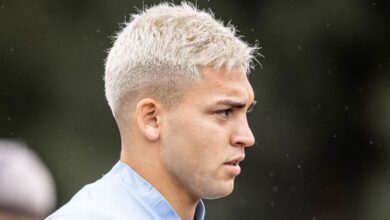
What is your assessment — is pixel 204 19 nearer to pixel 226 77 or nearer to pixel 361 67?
pixel 226 77

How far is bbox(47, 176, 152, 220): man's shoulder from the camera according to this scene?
3.06 meters

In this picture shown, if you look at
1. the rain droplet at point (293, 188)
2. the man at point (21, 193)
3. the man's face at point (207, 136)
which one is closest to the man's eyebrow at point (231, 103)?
the man's face at point (207, 136)

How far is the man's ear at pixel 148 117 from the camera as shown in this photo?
3324 millimetres

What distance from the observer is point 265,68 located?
34.7ft

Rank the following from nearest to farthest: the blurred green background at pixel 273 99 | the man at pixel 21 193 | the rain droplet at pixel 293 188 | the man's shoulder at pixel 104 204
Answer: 1. the man's shoulder at pixel 104 204
2. the man at pixel 21 193
3. the blurred green background at pixel 273 99
4. the rain droplet at pixel 293 188

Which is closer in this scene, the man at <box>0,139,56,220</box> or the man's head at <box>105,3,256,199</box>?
the man at <box>0,139,56,220</box>

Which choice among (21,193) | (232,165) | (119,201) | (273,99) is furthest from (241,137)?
Result: (273,99)

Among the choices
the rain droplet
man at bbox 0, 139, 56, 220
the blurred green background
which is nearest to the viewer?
man at bbox 0, 139, 56, 220

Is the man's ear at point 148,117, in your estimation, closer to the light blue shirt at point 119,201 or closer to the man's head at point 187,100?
the man's head at point 187,100

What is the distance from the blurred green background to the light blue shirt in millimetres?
6531

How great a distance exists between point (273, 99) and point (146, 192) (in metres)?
7.22

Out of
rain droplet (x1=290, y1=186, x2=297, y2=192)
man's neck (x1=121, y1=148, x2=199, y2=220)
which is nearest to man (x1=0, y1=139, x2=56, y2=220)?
man's neck (x1=121, y1=148, x2=199, y2=220)

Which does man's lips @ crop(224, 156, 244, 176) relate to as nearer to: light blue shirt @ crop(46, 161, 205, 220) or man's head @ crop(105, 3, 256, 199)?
man's head @ crop(105, 3, 256, 199)

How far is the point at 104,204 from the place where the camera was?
10.3 feet
